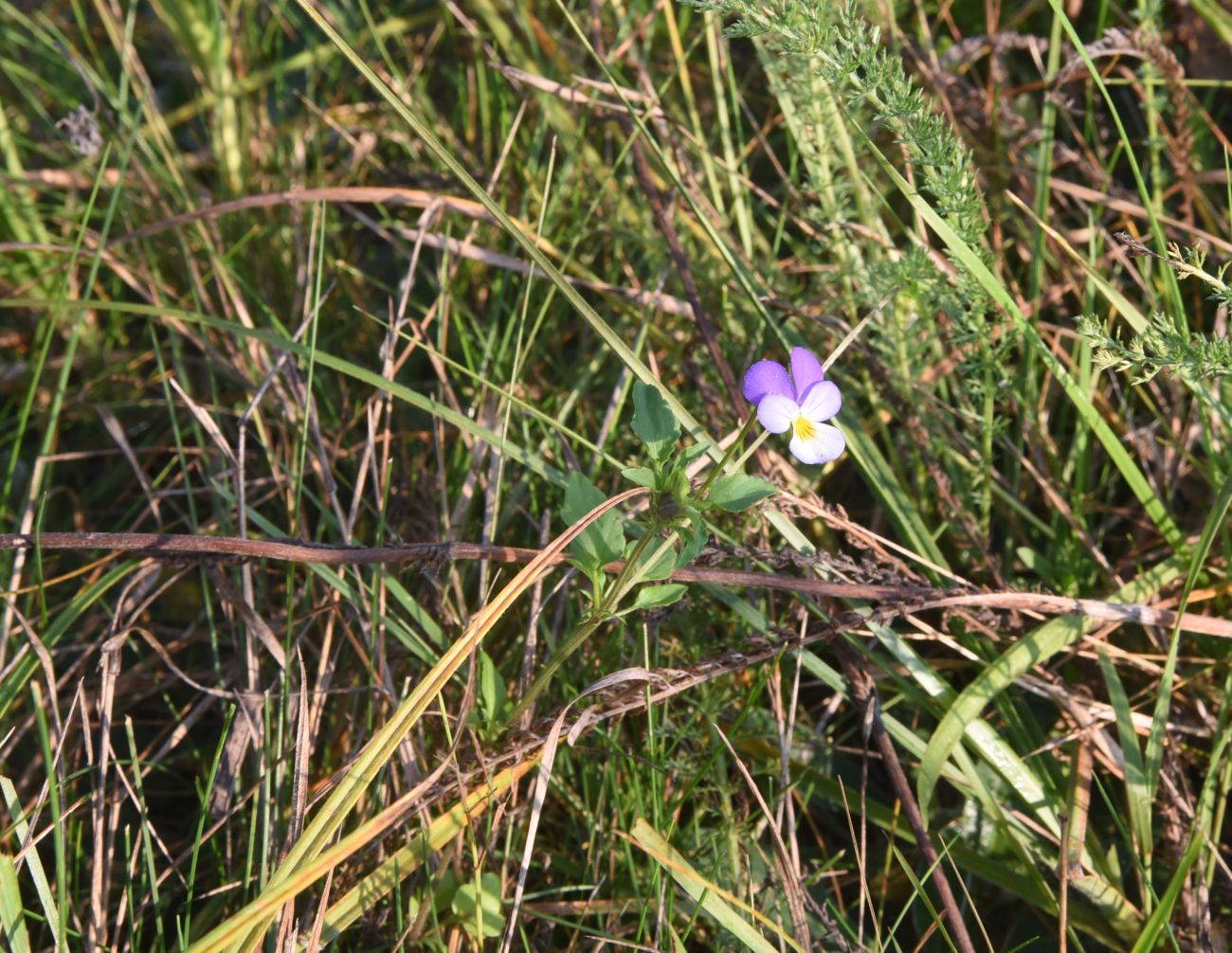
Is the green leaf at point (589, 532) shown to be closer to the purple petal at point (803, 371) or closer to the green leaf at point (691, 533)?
the green leaf at point (691, 533)

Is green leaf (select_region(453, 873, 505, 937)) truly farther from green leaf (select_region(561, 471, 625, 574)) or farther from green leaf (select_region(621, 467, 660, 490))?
green leaf (select_region(621, 467, 660, 490))

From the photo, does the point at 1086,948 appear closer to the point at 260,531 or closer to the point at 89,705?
the point at 260,531

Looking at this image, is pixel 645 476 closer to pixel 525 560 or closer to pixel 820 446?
pixel 820 446

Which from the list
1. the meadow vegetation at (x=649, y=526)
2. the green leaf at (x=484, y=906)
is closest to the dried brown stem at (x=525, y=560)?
the meadow vegetation at (x=649, y=526)

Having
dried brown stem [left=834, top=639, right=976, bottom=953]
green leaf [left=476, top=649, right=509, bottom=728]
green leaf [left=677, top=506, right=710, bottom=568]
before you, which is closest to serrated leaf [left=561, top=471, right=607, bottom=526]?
green leaf [left=677, top=506, right=710, bottom=568]

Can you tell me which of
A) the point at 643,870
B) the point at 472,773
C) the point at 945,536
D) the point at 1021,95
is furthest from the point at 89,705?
the point at 1021,95

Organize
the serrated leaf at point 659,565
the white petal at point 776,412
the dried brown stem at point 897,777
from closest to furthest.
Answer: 1. the white petal at point 776,412
2. the serrated leaf at point 659,565
3. the dried brown stem at point 897,777
